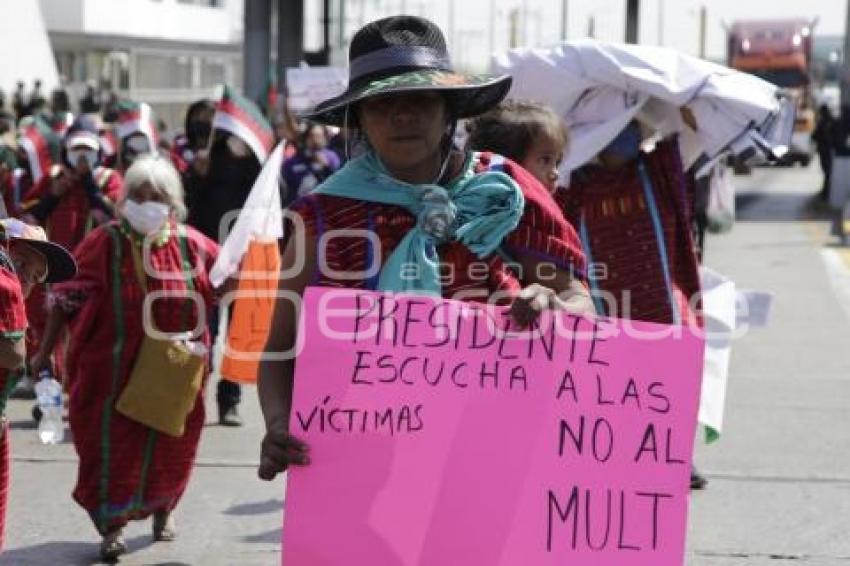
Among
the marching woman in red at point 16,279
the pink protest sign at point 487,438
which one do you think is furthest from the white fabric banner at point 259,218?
the pink protest sign at point 487,438

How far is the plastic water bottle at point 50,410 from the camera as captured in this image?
23.3 feet

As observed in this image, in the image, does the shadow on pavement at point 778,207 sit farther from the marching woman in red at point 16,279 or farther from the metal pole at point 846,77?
the marching woman in red at point 16,279

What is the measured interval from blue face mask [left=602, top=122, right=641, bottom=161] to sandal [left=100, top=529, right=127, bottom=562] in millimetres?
2089

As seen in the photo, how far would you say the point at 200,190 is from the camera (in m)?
9.37

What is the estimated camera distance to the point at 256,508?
6.41 m

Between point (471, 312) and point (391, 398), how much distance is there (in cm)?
20

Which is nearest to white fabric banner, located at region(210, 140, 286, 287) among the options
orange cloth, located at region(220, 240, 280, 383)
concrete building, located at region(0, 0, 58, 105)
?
orange cloth, located at region(220, 240, 280, 383)

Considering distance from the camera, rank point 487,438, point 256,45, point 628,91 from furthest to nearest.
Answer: point 256,45
point 628,91
point 487,438

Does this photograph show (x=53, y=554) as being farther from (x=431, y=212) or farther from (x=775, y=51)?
(x=775, y=51)

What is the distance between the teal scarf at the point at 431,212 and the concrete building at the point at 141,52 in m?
32.8

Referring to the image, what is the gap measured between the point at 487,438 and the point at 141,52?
43.2m

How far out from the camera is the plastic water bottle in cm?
711

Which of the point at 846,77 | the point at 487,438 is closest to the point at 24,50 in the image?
the point at 846,77

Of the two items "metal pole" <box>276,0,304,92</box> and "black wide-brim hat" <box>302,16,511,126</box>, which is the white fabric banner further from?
"metal pole" <box>276,0,304,92</box>
